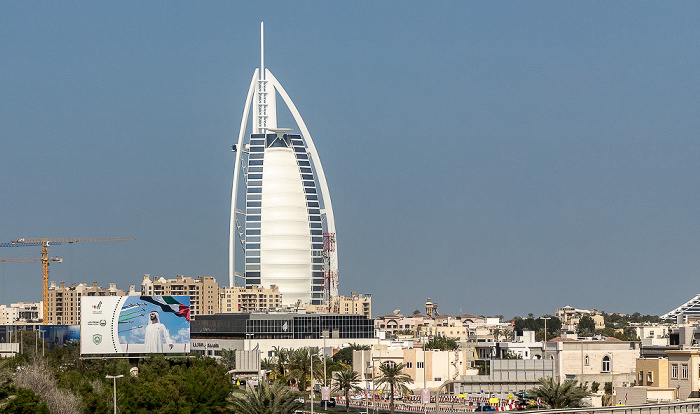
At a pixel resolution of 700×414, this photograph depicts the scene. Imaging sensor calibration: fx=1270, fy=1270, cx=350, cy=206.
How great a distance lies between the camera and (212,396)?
8019 cm

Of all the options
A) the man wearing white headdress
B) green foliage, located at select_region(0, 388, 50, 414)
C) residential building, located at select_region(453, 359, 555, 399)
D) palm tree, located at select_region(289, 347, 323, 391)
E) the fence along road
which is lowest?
palm tree, located at select_region(289, 347, 323, 391)

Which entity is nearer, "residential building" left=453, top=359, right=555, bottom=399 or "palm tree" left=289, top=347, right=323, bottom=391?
"residential building" left=453, top=359, right=555, bottom=399

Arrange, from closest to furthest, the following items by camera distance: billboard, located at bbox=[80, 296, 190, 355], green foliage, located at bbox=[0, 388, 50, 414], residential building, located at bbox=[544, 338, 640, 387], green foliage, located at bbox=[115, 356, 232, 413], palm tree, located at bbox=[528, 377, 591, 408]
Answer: green foliage, located at bbox=[0, 388, 50, 414], palm tree, located at bbox=[528, 377, 591, 408], green foliage, located at bbox=[115, 356, 232, 413], residential building, located at bbox=[544, 338, 640, 387], billboard, located at bbox=[80, 296, 190, 355]

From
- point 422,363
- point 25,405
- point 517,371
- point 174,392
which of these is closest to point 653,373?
point 517,371

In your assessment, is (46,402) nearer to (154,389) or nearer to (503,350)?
(154,389)

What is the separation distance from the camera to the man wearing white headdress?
317 feet

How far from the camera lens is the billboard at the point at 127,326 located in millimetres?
95750

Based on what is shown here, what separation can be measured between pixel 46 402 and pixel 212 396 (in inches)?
729

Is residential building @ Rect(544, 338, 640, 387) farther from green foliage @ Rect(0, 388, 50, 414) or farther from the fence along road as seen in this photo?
the fence along road

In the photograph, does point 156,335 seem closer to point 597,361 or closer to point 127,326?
point 127,326

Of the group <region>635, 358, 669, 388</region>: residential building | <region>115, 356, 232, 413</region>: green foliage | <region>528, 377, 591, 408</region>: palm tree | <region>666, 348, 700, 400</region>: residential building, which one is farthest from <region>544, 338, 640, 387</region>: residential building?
<region>528, 377, 591, 408</region>: palm tree

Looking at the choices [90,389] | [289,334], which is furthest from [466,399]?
[289,334]

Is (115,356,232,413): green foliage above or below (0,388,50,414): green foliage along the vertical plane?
below

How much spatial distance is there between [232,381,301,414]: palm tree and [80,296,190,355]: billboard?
106 ft
